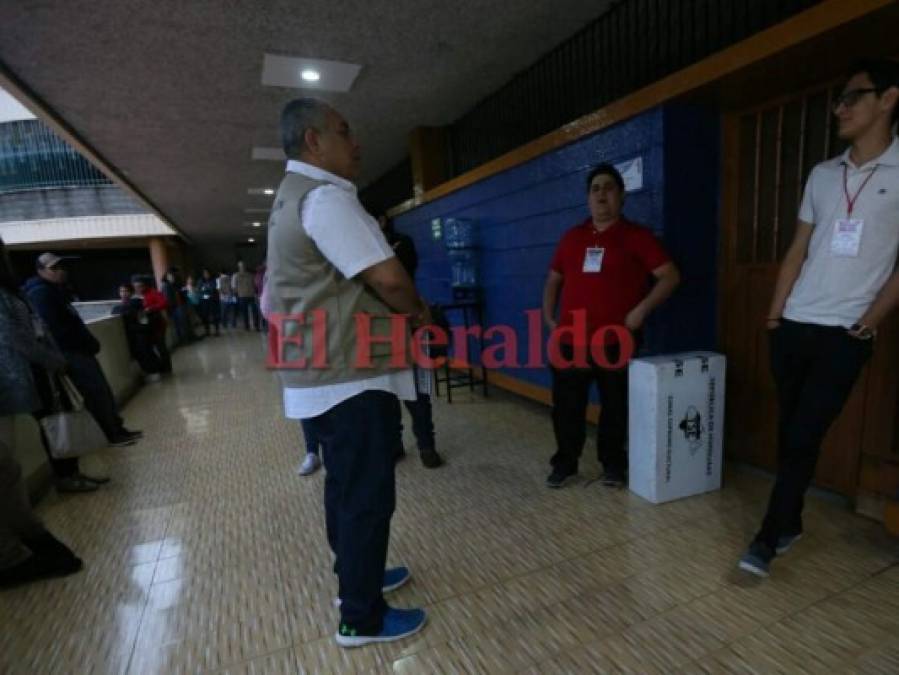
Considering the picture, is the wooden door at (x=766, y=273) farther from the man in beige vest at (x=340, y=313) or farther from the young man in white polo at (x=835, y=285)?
the man in beige vest at (x=340, y=313)

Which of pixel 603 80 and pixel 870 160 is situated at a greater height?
pixel 603 80

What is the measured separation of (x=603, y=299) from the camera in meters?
2.05

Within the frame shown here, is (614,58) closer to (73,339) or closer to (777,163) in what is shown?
(777,163)

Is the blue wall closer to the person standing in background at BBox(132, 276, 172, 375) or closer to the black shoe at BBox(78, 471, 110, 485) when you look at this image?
the black shoe at BBox(78, 471, 110, 485)

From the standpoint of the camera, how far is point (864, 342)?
1.37 m

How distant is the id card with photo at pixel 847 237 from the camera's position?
1.34 m

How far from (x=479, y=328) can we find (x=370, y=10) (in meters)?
2.43

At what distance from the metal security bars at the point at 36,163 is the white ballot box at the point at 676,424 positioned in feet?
43.1

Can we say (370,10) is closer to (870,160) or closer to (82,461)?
(870,160)

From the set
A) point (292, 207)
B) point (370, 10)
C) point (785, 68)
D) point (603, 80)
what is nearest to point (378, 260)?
point (292, 207)

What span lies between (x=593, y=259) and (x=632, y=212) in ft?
1.75

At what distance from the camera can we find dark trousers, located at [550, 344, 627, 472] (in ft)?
7.04

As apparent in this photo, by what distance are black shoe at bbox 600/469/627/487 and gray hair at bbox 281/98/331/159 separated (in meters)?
1.90

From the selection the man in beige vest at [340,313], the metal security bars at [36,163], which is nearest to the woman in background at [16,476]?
the man in beige vest at [340,313]
